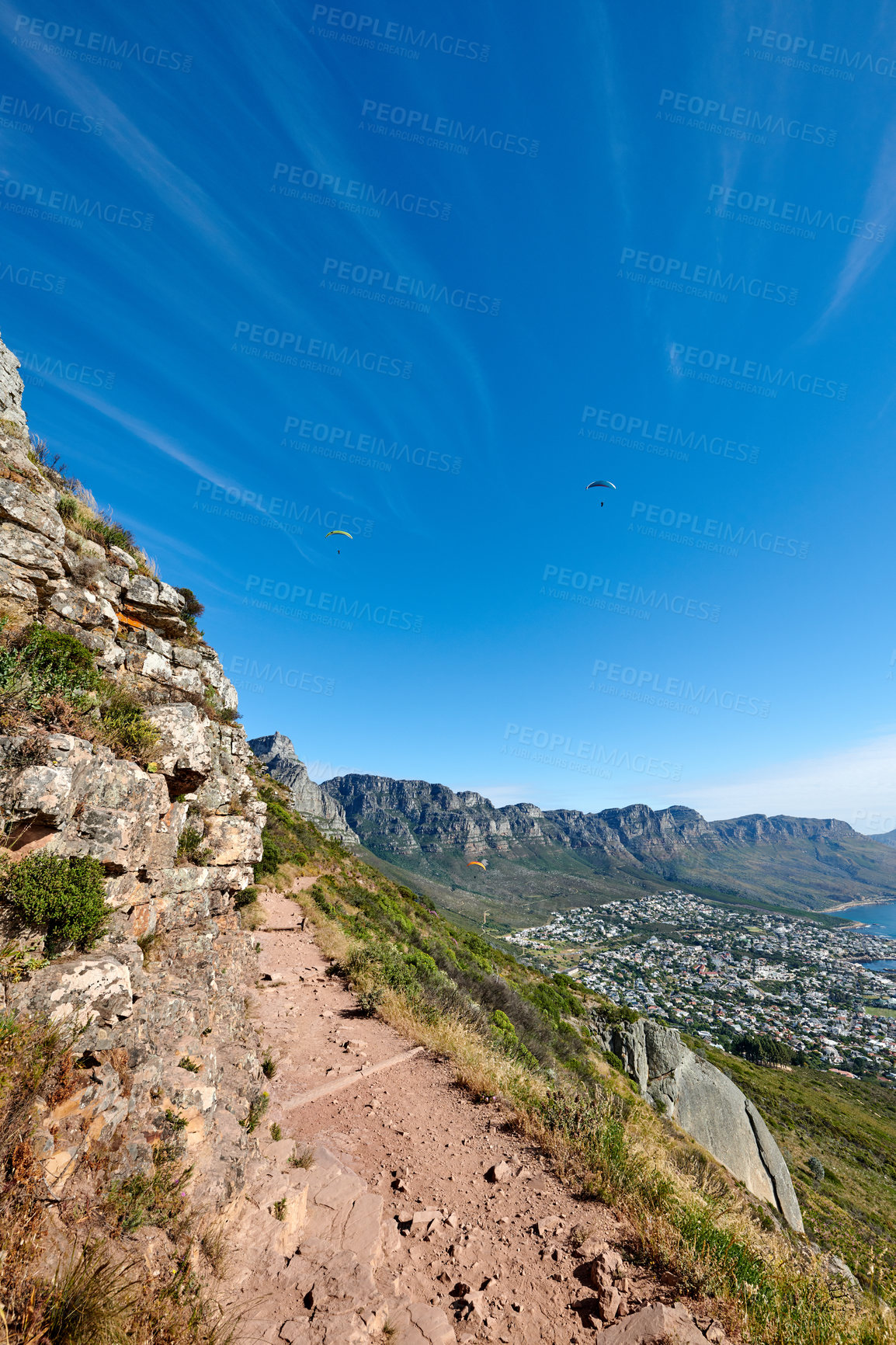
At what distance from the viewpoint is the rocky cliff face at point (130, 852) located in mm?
4004

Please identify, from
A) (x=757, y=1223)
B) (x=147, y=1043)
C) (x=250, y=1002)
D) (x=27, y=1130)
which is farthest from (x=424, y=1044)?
(x=27, y=1130)

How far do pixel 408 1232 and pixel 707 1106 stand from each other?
25453mm

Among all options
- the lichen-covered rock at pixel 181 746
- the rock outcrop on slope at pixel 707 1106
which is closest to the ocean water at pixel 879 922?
the rock outcrop on slope at pixel 707 1106

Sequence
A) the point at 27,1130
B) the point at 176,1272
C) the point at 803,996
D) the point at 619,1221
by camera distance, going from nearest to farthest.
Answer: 1. the point at 27,1130
2. the point at 176,1272
3. the point at 619,1221
4. the point at 803,996

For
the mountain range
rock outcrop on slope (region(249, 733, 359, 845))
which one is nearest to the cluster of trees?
the mountain range

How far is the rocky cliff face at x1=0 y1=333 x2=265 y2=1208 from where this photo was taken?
400 centimetres

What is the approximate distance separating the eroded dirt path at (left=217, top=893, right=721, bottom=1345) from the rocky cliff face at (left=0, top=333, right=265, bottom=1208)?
76 centimetres

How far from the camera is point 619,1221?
5328 millimetres

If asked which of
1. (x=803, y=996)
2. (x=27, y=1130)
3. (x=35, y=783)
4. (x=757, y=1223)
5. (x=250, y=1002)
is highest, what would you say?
(x=35, y=783)

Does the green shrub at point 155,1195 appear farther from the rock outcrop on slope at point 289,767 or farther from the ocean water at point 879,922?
the ocean water at point 879,922

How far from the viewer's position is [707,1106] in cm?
2214

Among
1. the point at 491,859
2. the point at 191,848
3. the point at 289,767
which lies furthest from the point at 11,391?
the point at 491,859

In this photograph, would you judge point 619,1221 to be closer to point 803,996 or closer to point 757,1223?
point 757,1223

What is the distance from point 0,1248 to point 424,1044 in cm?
893
